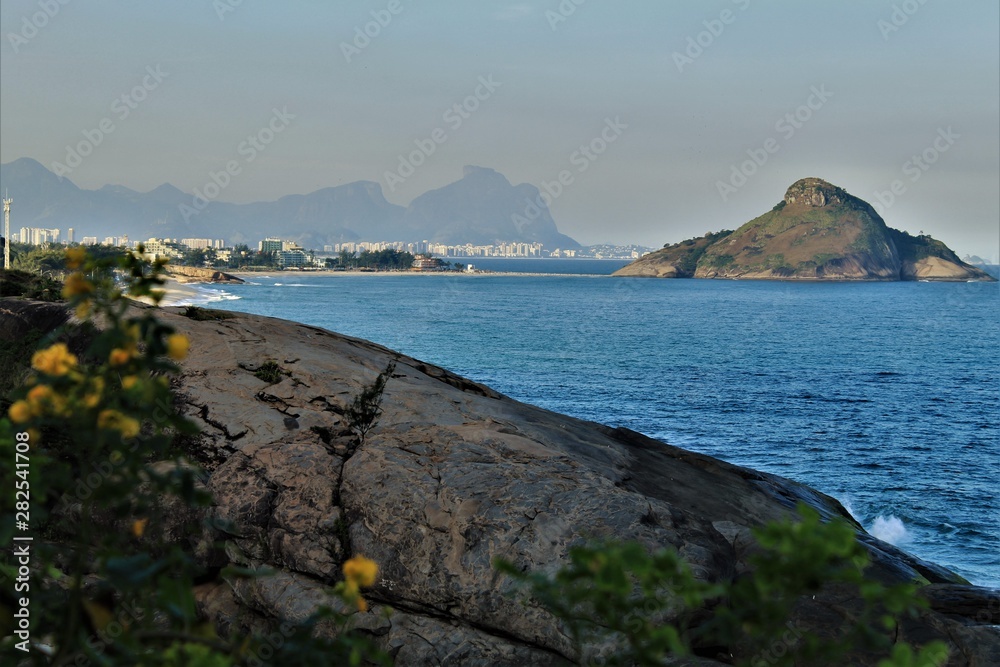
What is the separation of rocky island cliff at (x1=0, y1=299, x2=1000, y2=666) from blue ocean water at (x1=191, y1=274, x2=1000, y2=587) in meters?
13.4

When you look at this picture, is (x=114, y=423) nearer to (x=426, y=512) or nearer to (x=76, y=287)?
(x=76, y=287)

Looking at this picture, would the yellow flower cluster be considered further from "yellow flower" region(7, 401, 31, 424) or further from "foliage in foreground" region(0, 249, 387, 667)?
"yellow flower" region(7, 401, 31, 424)

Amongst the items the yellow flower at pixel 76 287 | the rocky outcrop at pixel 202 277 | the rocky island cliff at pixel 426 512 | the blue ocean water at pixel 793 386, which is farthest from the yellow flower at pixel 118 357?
the rocky outcrop at pixel 202 277

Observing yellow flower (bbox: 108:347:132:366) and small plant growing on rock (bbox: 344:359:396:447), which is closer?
yellow flower (bbox: 108:347:132:366)

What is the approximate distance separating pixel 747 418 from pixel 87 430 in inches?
1586

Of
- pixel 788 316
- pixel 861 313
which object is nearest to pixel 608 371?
pixel 788 316

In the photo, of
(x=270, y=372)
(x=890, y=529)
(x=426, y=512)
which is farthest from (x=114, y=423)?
(x=890, y=529)

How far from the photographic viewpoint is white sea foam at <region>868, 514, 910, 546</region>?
24.4m

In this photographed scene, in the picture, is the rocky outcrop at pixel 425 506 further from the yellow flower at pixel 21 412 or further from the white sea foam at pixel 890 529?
the white sea foam at pixel 890 529

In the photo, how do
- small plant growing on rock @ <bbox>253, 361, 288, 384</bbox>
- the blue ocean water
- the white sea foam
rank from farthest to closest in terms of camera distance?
1. the blue ocean water
2. the white sea foam
3. small plant growing on rock @ <bbox>253, 361, 288, 384</bbox>

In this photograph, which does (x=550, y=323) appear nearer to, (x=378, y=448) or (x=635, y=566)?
(x=378, y=448)

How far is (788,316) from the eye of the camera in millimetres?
123750

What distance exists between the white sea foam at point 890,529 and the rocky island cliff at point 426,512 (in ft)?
38.4

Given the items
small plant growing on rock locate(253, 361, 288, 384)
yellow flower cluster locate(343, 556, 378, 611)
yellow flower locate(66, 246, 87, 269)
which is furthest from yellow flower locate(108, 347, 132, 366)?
small plant growing on rock locate(253, 361, 288, 384)
